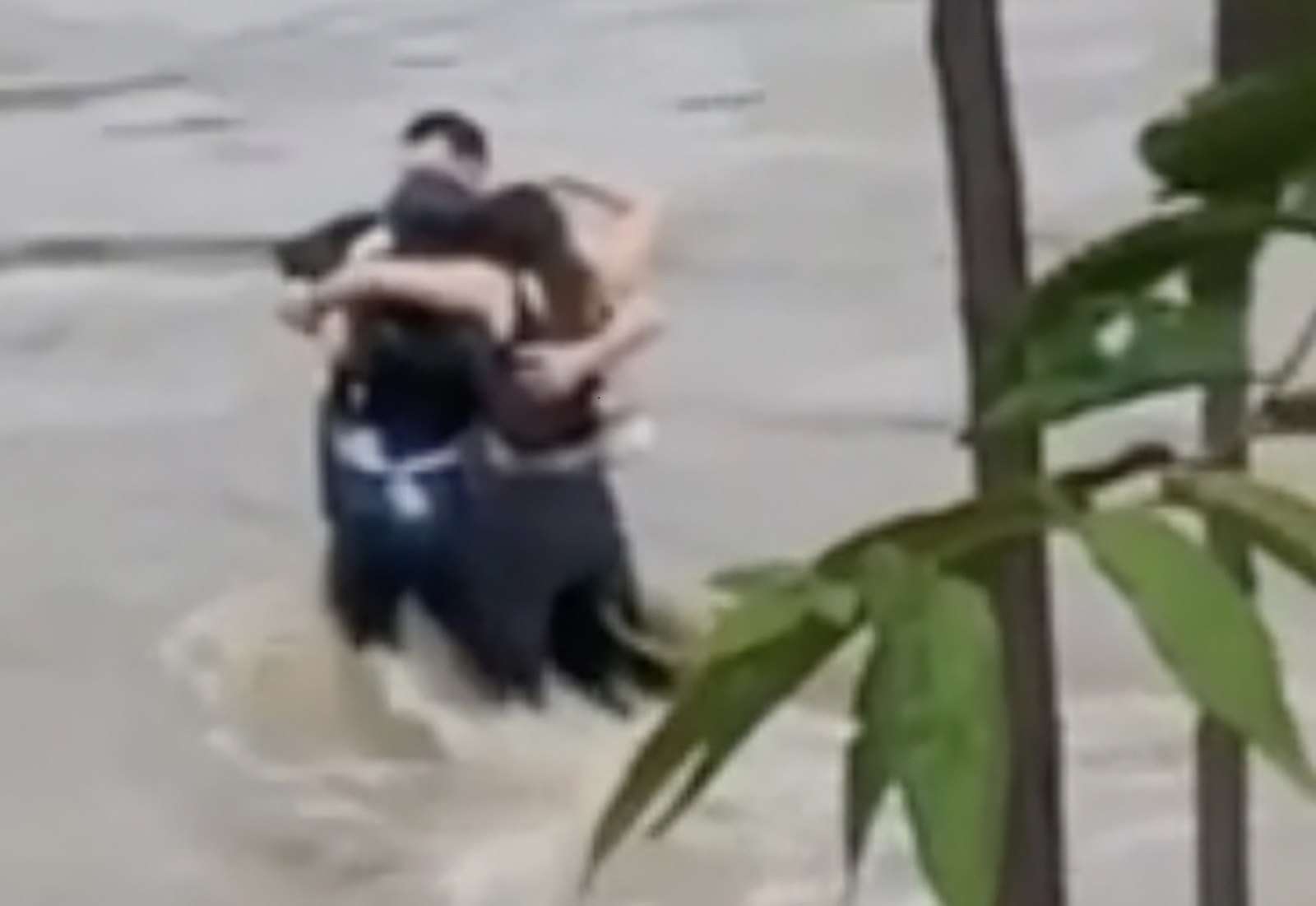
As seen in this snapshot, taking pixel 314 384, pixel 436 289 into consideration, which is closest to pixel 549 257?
pixel 436 289

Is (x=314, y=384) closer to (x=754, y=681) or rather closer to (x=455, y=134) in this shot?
(x=455, y=134)

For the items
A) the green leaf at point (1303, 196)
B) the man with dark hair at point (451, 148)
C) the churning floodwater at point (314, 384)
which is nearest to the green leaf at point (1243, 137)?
the green leaf at point (1303, 196)

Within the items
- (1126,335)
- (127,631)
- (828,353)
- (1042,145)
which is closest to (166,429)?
(127,631)

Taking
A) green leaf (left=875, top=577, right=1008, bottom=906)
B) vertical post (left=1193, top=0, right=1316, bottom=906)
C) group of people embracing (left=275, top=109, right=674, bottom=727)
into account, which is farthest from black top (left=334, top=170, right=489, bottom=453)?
green leaf (left=875, top=577, right=1008, bottom=906)

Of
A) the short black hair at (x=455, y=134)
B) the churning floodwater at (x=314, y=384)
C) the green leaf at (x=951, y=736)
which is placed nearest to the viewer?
the green leaf at (x=951, y=736)

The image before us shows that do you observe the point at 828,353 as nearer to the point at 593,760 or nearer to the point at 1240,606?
the point at 593,760

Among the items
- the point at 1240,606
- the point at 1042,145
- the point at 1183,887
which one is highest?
the point at 1240,606

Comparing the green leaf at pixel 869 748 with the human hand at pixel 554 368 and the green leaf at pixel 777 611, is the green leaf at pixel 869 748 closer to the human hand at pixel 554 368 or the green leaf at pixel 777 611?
the green leaf at pixel 777 611
